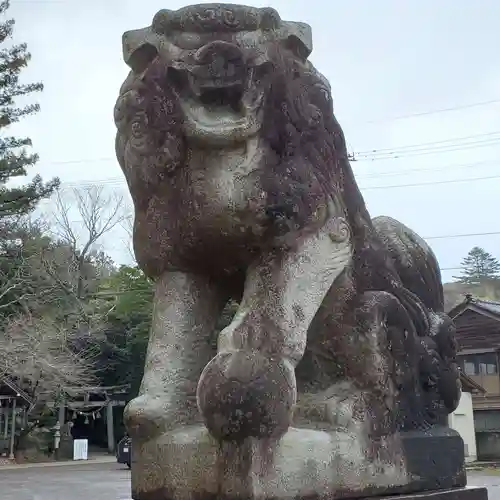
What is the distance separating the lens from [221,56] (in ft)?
6.30

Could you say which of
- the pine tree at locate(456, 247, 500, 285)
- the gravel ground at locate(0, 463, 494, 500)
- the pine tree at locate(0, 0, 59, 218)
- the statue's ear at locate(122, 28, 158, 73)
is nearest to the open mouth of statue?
the statue's ear at locate(122, 28, 158, 73)

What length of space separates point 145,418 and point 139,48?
0.94m

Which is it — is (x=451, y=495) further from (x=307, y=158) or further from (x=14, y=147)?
(x=14, y=147)

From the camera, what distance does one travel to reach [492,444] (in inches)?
854

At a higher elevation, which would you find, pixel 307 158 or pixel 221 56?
pixel 221 56

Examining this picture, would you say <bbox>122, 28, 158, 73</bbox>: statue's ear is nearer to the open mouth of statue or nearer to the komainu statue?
the komainu statue

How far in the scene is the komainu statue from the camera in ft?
5.98

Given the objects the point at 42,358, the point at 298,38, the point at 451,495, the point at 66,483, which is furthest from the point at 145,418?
the point at 42,358

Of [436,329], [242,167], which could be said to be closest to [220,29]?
[242,167]

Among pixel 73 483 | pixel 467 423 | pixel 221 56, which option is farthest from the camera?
pixel 467 423

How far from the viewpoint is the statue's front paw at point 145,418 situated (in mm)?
1945

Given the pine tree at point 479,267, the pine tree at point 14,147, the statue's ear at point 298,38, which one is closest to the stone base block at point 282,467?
the statue's ear at point 298,38

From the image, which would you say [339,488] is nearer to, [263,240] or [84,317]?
[263,240]

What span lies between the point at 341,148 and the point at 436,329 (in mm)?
618
